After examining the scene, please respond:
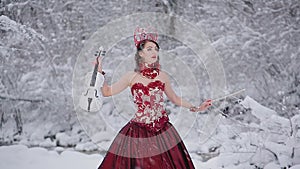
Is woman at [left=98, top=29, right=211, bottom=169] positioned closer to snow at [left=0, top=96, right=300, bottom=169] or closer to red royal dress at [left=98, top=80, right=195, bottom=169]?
red royal dress at [left=98, top=80, right=195, bottom=169]

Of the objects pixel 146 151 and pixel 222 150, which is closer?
pixel 146 151

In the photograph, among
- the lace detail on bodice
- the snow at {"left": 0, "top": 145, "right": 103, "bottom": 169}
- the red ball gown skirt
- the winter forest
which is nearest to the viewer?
the red ball gown skirt

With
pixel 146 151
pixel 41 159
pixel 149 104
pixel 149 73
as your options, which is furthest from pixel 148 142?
pixel 41 159

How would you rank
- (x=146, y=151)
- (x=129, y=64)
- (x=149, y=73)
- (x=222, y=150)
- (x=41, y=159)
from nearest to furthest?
(x=146, y=151)
(x=149, y=73)
(x=41, y=159)
(x=222, y=150)
(x=129, y=64)

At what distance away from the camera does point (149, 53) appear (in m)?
1.64

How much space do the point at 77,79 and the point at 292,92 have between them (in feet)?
5.94

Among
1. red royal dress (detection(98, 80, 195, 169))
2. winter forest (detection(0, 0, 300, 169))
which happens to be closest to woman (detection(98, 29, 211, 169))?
red royal dress (detection(98, 80, 195, 169))

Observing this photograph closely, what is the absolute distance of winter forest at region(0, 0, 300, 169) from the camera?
9.83 feet

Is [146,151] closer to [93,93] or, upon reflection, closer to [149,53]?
[93,93]

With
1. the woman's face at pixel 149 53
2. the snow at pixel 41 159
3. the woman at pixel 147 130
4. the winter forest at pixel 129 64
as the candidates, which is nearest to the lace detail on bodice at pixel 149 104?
the woman at pixel 147 130

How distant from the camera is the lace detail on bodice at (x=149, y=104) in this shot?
160cm

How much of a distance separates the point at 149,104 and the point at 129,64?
4.62ft

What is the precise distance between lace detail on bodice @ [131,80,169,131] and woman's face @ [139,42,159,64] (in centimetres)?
10

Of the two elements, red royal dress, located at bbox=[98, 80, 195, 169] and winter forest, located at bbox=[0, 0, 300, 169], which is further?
winter forest, located at bbox=[0, 0, 300, 169]
